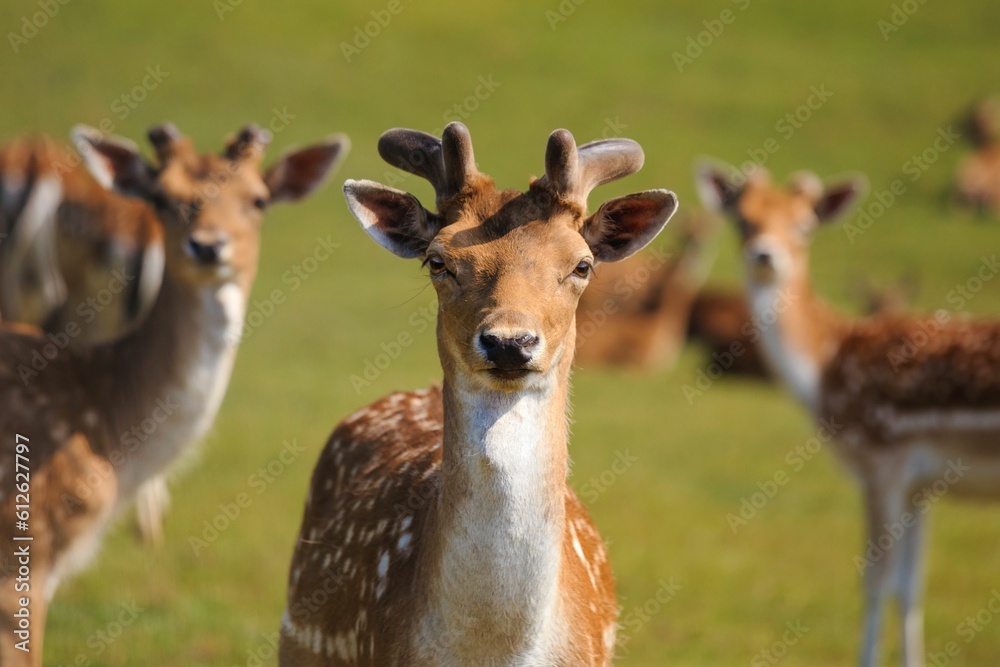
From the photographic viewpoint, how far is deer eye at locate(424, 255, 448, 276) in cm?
336

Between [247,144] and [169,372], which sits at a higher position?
[247,144]

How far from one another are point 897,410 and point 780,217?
1.75 m

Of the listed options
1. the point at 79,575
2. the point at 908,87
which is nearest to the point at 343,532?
the point at 79,575

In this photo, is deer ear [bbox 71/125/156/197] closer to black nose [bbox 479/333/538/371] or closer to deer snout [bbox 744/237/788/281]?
black nose [bbox 479/333/538/371]

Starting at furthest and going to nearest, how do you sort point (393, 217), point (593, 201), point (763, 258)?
point (593, 201)
point (763, 258)
point (393, 217)

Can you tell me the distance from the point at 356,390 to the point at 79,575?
5.90 m

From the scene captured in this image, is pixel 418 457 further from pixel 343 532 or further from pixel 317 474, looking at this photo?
pixel 317 474

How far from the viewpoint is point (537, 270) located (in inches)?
129

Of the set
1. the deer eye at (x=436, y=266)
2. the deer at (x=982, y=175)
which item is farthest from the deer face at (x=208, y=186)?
the deer at (x=982, y=175)

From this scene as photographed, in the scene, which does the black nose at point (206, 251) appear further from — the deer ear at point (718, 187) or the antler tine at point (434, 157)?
the deer ear at point (718, 187)

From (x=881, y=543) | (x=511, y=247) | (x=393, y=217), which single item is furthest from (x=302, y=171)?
(x=881, y=543)

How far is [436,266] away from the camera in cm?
338

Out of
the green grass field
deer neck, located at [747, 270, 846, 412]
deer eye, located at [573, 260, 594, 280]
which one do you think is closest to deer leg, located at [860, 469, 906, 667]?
the green grass field

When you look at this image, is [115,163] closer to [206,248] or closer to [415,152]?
[206,248]
